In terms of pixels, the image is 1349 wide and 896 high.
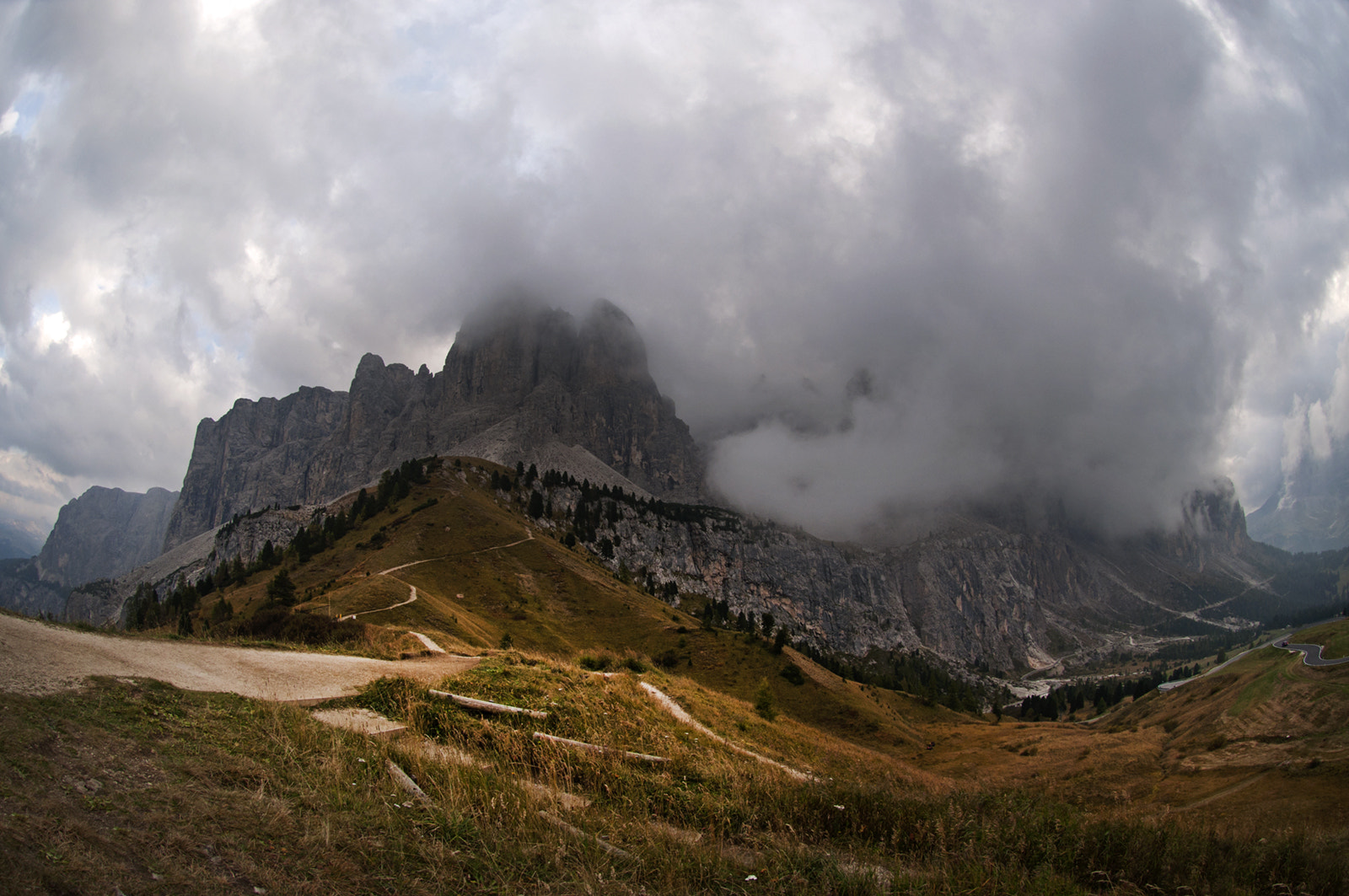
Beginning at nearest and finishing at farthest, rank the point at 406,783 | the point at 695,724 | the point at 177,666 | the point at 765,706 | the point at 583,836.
→ the point at 583,836 → the point at 406,783 → the point at 177,666 → the point at 695,724 → the point at 765,706

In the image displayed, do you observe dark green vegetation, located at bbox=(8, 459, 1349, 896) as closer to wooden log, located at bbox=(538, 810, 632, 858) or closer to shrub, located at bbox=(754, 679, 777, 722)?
wooden log, located at bbox=(538, 810, 632, 858)

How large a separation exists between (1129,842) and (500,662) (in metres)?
19.0

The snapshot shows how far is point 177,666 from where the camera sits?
18.1 metres

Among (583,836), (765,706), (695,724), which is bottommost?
(765,706)

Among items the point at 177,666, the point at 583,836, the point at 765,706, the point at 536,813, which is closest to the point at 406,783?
the point at 536,813

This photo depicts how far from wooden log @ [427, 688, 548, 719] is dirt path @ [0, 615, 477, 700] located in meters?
3.34

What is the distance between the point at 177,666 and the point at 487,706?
10.2 m

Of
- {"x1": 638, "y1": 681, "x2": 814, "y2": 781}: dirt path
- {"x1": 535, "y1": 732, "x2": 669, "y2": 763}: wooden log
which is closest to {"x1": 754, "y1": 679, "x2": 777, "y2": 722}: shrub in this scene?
{"x1": 638, "y1": 681, "x2": 814, "y2": 781}: dirt path

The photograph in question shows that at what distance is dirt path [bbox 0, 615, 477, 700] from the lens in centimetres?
1277

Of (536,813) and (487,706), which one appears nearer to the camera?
(536,813)

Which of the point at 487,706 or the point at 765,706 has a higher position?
the point at 487,706

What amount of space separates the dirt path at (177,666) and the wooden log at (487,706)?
3.34 meters

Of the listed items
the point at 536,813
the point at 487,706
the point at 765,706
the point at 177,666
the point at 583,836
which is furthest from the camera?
the point at 765,706

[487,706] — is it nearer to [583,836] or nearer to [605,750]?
[605,750]
